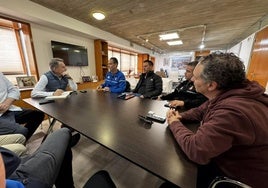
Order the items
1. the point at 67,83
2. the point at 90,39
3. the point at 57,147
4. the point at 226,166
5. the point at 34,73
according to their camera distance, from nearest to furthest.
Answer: the point at 226,166 → the point at 57,147 → the point at 67,83 → the point at 34,73 → the point at 90,39

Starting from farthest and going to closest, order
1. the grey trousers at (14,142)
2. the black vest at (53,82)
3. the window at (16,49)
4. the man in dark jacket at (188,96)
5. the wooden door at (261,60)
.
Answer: the wooden door at (261,60) < the window at (16,49) < the black vest at (53,82) < the man in dark jacket at (188,96) < the grey trousers at (14,142)

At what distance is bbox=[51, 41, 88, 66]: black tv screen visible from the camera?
3.16 metres

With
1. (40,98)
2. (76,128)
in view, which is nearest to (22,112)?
(40,98)

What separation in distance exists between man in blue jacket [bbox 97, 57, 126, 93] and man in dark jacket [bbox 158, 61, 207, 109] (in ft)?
3.07

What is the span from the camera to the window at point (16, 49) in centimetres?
254

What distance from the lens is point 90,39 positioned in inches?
163

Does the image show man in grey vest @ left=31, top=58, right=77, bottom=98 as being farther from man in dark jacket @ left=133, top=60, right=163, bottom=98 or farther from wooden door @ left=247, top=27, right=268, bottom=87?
wooden door @ left=247, top=27, right=268, bottom=87

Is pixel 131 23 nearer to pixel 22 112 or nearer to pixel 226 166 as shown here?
pixel 22 112

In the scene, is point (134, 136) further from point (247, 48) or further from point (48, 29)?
point (247, 48)

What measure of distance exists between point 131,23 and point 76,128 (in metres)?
3.40

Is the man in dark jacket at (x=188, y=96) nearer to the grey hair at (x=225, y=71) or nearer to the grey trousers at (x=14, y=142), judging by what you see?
the grey hair at (x=225, y=71)

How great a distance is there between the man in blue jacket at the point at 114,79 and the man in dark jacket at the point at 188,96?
3.07ft

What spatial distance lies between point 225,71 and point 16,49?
3.92m

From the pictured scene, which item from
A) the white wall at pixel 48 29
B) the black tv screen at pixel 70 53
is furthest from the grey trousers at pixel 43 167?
the black tv screen at pixel 70 53
